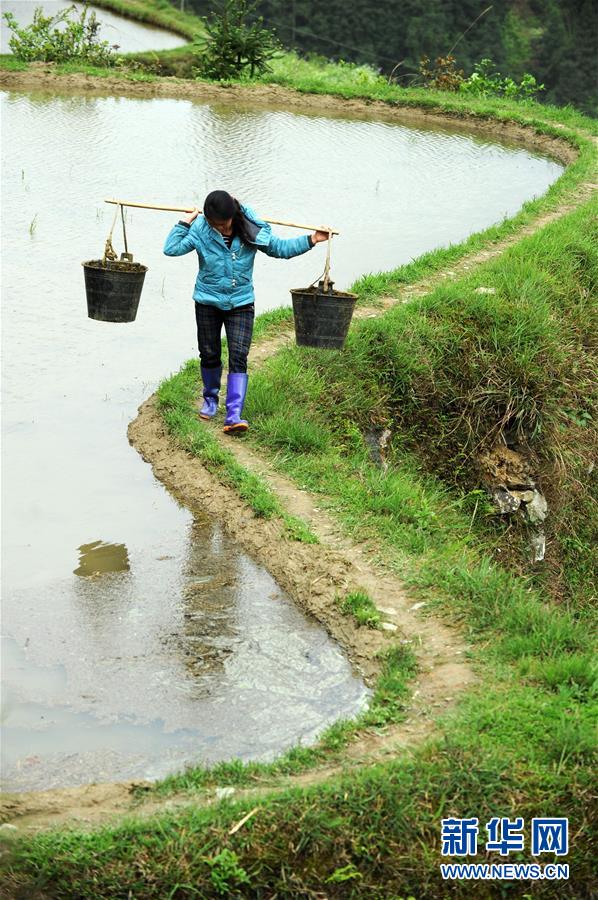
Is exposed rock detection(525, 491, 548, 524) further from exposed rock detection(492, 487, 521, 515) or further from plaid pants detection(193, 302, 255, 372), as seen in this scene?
plaid pants detection(193, 302, 255, 372)

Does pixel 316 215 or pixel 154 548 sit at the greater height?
pixel 316 215

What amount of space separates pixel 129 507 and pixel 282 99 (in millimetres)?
15310

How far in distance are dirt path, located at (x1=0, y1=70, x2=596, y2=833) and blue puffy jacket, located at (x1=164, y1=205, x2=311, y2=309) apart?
0.91m

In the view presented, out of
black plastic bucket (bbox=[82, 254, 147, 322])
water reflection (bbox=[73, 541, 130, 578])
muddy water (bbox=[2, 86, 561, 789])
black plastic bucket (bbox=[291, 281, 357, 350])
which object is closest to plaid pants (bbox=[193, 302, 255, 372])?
black plastic bucket (bbox=[291, 281, 357, 350])

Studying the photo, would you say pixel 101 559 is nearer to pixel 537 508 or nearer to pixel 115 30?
pixel 537 508

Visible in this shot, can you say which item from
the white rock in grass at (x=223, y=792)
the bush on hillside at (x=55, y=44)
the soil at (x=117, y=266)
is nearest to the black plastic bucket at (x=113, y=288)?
the soil at (x=117, y=266)

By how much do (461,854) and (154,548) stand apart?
8.53 ft

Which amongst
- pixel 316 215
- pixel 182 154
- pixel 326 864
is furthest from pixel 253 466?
pixel 182 154

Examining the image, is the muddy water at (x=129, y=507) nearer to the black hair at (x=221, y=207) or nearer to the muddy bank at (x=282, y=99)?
the black hair at (x=221, y=207)

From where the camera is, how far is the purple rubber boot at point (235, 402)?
24.4 ft

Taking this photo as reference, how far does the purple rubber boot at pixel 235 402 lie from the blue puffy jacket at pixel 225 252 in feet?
1.56

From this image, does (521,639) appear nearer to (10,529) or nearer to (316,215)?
(10,529)

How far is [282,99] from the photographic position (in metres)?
20.4

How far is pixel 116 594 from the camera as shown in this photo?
5.68 meters
